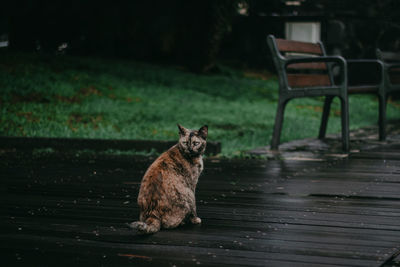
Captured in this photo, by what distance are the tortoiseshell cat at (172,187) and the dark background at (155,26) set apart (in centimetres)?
1475

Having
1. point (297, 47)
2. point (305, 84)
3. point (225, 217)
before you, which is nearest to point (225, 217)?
point (225, 217)

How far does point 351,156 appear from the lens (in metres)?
6.87

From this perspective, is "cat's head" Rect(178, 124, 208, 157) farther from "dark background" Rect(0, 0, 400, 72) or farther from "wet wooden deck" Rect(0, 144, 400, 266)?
"dark background" Rect(0, 0, 400, 72)

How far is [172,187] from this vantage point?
3.47 metres

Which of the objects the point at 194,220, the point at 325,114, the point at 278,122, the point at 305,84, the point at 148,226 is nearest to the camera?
the point at 148,226

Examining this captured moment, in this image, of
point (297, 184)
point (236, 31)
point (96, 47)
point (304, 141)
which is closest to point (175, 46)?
point (96, 47)

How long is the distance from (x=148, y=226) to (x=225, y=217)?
2.34ft

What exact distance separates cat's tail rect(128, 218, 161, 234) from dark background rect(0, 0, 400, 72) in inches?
593

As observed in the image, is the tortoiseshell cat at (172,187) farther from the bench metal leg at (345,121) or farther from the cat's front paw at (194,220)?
the bench metal leg at (345,121)

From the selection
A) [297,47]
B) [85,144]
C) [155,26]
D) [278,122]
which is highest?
[155,26]

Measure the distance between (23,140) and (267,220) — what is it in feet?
16.8

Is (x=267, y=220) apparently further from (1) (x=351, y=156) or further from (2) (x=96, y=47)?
(2) (x=96, y=47)

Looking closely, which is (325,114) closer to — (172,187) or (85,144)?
(85,144)

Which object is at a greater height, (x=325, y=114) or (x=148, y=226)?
(x=325, y=114)
